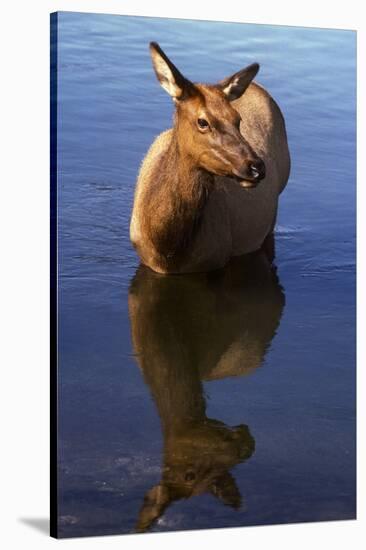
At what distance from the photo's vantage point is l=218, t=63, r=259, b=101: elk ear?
8.88 metres

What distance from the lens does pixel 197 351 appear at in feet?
29.5

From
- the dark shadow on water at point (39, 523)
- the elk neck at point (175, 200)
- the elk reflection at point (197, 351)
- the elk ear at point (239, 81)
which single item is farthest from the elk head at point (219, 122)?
the dark shadow on water at point (39, 523)

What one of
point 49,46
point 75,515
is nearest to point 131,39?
point 49,46

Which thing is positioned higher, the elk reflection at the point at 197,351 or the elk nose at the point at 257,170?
the elk nose at the point at 257,170

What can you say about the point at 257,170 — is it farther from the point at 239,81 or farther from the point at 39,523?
the point at 39,523

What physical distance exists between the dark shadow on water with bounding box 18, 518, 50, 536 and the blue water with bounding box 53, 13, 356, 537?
180 millimetres

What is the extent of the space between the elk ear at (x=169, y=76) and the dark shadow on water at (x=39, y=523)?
253cm

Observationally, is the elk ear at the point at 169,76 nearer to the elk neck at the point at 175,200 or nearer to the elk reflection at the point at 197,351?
the elk neck at the point at 175,200

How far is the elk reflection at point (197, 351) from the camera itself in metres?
8.52

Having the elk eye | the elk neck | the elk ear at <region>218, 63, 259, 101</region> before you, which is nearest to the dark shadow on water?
the elk neck

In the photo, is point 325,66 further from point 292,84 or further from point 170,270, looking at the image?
point 170,270

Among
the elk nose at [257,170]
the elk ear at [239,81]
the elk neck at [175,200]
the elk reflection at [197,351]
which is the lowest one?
the elk reflection at [197,351]

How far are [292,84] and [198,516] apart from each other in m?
2.64

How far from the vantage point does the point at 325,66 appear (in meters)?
9.19
